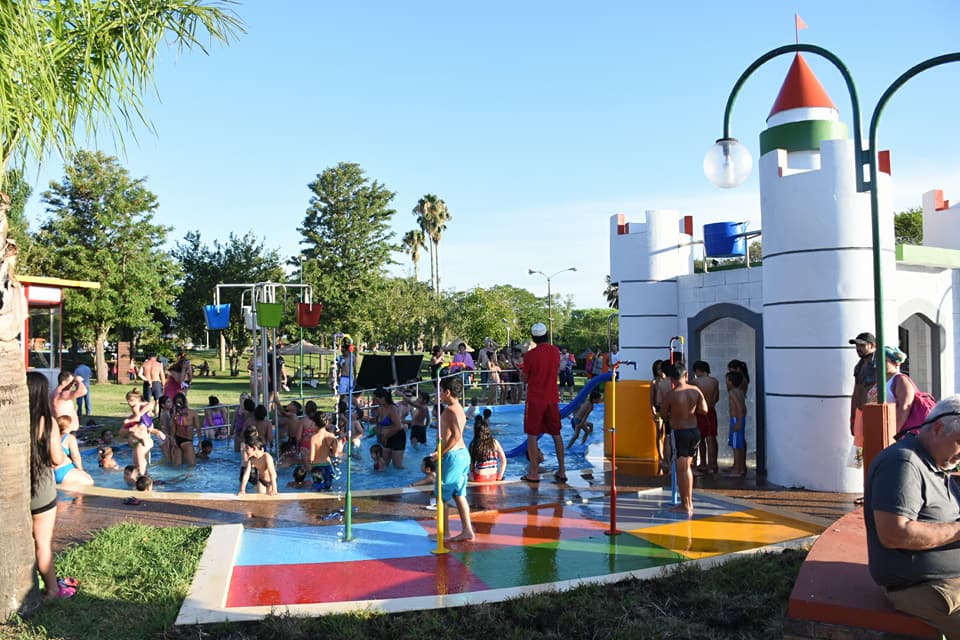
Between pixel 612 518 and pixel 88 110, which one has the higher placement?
pixel 88 110

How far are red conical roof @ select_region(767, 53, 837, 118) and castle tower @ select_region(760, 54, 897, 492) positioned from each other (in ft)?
5.89

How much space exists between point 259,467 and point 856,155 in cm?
786

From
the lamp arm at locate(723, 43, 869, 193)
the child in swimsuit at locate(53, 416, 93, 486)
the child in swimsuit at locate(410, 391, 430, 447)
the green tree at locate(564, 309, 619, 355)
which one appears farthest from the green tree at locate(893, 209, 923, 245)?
the child in swimsuit at locate(53, 416, 93, 486)

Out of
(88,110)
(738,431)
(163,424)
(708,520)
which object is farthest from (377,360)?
(88,110)

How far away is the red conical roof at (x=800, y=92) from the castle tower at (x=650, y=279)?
297 cm

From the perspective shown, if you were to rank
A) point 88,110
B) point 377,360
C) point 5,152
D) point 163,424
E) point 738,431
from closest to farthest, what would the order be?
1. point 5,152
2. point 88,110
3. point 738,431
4. point 163,424
5. point 377,360

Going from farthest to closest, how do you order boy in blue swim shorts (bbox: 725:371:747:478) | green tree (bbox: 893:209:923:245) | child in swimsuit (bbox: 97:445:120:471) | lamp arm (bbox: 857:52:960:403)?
1. green tree (bbox: 893:209:923:245)
2. child in swimsuit (bbox: 97:445:120:471)
3. boy in blue swim shorts (bbox: 725:371:747:478)
4. lamp arm (bbox: 857:52:960:403)

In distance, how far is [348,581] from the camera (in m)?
6.09

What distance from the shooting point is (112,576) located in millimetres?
6082

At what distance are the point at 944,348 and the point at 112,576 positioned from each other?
40.9 feet

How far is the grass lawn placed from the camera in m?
4.93

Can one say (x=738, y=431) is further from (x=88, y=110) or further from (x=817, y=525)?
(x=88, y=110)

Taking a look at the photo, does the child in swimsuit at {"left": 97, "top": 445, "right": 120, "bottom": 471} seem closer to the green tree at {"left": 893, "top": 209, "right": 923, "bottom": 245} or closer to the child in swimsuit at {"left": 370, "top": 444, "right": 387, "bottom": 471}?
the child in swimsuit at {"left": 370, "top": 444, "right": 387, "bottom": 471}

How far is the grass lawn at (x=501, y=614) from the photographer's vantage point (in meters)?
4.93
